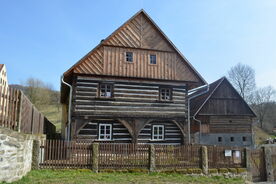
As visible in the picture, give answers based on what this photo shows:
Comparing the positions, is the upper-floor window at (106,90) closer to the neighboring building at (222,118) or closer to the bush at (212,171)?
the bush at (212,171)

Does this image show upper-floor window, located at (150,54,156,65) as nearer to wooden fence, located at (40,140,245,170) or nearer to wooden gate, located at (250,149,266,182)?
wooden fence, located at (40,140,245,170)

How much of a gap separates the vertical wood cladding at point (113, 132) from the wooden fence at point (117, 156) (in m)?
3.24

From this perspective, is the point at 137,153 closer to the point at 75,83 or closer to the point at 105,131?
the point at 105,131

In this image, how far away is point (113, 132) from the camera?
49.0 ft

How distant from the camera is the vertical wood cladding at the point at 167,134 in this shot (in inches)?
612

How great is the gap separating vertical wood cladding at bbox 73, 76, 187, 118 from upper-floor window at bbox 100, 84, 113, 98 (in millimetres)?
277

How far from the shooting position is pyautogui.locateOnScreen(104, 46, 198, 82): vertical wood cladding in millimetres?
15297

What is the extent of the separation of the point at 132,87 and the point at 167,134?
4021 mm

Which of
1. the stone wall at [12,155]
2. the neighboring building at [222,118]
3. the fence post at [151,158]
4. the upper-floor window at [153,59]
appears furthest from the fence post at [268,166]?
the stone wall at [12,155]

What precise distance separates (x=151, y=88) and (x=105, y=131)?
418 cm

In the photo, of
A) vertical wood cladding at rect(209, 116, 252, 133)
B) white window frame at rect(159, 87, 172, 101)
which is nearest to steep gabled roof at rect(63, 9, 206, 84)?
white window frame at rect(159, 87, 172, 101)

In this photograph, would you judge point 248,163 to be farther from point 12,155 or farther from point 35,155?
point 12,155

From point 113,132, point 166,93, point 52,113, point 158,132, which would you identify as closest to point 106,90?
point 113,132

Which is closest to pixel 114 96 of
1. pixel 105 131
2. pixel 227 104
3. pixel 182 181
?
pixel 105 131
